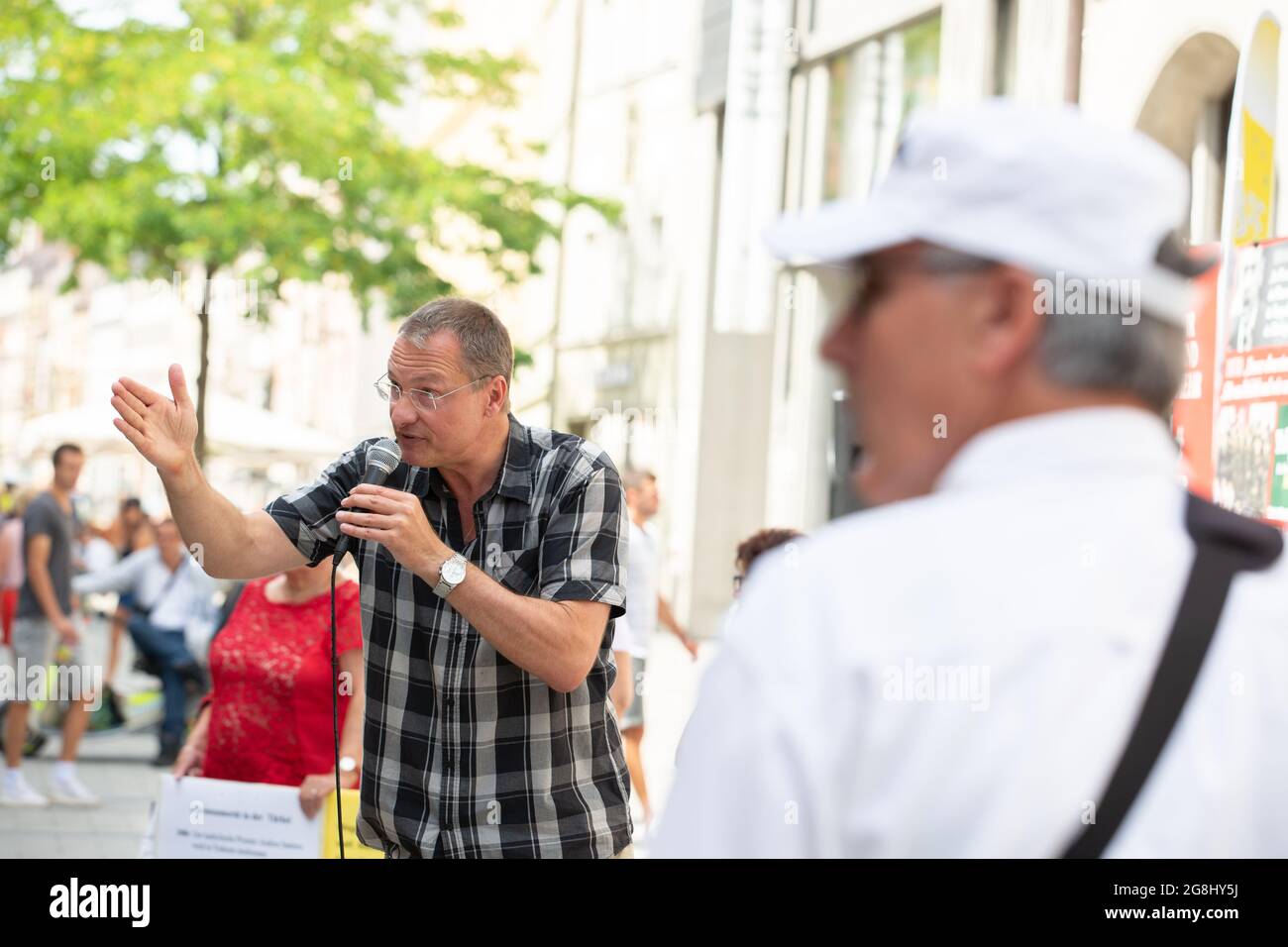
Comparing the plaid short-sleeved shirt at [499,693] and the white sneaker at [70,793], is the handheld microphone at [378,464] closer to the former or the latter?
the plaid short-sleeved shirt at [499,693]

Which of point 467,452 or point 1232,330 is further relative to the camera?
point 1232,330

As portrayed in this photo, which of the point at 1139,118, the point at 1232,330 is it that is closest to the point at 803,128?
the point at 1139,118

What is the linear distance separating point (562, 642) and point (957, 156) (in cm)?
200

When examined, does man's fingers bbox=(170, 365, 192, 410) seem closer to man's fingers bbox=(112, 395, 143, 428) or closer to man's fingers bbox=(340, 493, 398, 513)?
man's fingers bbox=(112, 395, 143, 428)

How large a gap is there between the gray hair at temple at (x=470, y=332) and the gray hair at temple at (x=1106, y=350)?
7.38 feet

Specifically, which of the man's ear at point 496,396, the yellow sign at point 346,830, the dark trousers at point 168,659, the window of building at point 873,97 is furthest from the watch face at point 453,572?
the window of building at point 873,97

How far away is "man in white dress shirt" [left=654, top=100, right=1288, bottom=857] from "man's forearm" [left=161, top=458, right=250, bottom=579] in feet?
7.07

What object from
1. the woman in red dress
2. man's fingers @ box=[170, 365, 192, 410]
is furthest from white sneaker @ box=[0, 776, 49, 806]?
man's fingers @ box=[170, 365, 192, 410]

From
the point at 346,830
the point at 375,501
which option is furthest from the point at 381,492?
the point at 346,830

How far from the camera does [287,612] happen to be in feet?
18.2

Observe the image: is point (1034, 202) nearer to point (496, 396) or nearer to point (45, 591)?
point (496, 396)

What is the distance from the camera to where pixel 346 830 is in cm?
473

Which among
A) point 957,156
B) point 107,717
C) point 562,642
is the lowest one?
point 107,717
